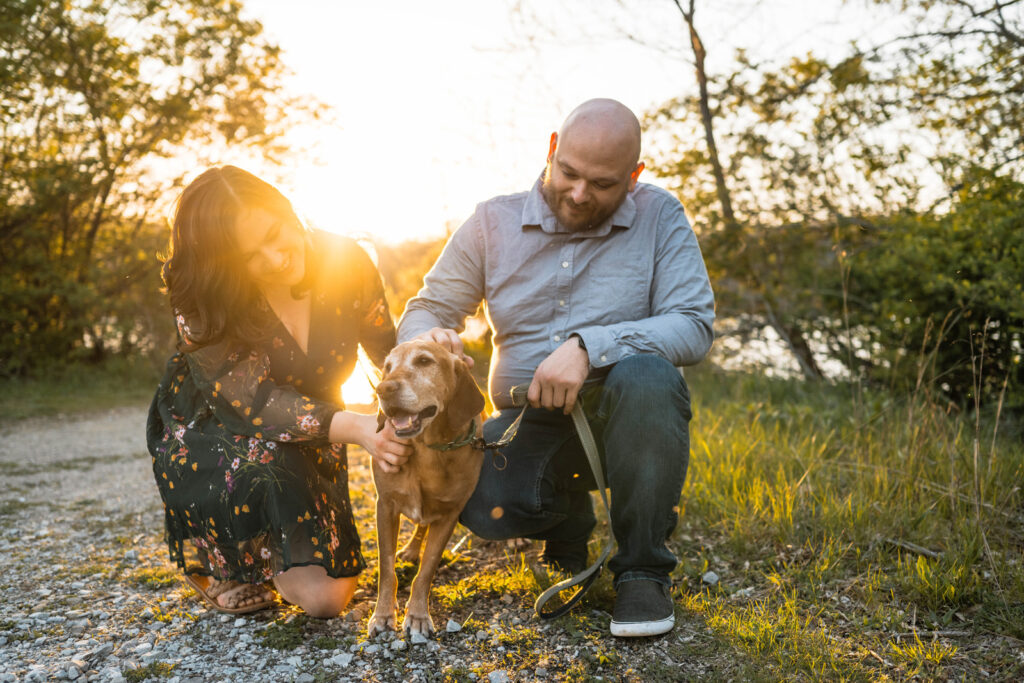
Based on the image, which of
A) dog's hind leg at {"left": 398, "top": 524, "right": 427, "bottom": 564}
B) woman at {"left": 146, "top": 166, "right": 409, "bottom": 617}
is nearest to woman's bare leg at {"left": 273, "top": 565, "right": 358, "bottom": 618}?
woman at {"left": 146, "top": 166, "right": 409, "bottom": 617}

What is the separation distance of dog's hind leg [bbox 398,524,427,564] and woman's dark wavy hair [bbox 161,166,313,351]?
1.12 meters

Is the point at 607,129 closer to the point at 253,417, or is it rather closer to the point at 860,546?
the point at 253,417

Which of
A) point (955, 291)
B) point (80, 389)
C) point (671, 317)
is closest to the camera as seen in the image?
point (671, 317)

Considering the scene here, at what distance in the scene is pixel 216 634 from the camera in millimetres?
2695

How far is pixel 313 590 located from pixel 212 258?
1350mm

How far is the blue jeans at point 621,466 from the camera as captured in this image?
256cm

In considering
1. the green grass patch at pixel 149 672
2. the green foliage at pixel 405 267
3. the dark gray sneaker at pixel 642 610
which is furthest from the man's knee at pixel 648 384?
the green foliage at pixel 405 267

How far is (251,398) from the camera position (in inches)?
115

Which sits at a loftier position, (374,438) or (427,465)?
(374,438)

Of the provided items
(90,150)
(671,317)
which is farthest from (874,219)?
(90,150)

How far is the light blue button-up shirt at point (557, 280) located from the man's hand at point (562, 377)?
0.19 m

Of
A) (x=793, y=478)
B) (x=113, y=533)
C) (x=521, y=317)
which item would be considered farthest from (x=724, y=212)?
(x=113, y=533)

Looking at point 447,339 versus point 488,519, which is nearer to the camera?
point 447,339

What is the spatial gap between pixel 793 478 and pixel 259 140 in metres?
10.7
